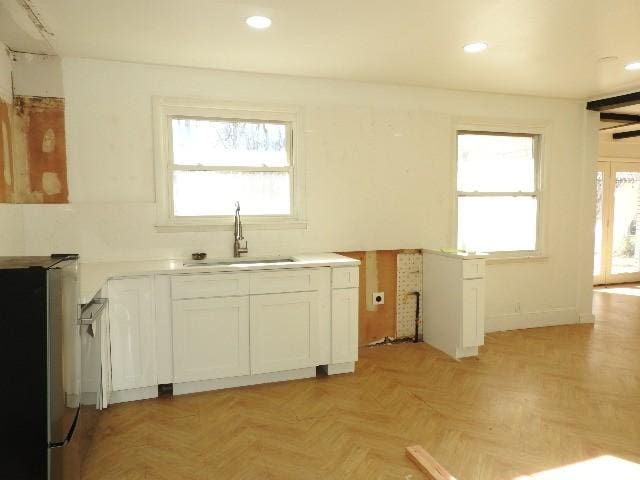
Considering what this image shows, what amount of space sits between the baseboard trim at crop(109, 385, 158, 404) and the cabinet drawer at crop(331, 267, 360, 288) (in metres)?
1.53

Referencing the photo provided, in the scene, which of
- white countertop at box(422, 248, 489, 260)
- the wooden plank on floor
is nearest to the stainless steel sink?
white countertop at box(422, 248, 489, 260)

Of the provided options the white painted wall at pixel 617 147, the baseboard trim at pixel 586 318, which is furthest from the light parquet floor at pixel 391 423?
the white painted wall at pixel 617 147

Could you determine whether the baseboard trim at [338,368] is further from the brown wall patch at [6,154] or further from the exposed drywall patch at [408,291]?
the brown wall patch at [6,154]

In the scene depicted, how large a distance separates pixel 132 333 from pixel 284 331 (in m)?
1.08

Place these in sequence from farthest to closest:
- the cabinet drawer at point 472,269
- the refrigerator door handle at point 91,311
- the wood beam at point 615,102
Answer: the wood beam at point 615,102
the cabinet drawer at point 472,269
the refrigerator door handle at point 91,311

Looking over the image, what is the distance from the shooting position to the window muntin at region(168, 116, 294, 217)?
379cm

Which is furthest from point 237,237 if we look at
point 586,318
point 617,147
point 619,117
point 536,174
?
point 617,147

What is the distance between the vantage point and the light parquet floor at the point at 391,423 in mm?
2395

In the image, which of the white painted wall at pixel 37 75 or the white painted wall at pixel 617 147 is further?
the white painted wall at pixel 617 147

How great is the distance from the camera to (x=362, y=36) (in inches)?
122

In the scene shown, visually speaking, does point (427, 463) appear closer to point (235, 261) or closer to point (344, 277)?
point (344, 277)

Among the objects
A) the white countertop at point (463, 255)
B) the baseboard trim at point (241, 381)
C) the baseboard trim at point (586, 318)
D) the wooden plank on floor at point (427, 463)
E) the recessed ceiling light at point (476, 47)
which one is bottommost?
the wooden plank on floor at point (427, 463)

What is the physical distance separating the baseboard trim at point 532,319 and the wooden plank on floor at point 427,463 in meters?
2.68

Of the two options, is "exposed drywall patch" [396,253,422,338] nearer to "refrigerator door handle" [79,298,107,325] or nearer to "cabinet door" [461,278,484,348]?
Result: "cabinet door" [461,278,484,348]
